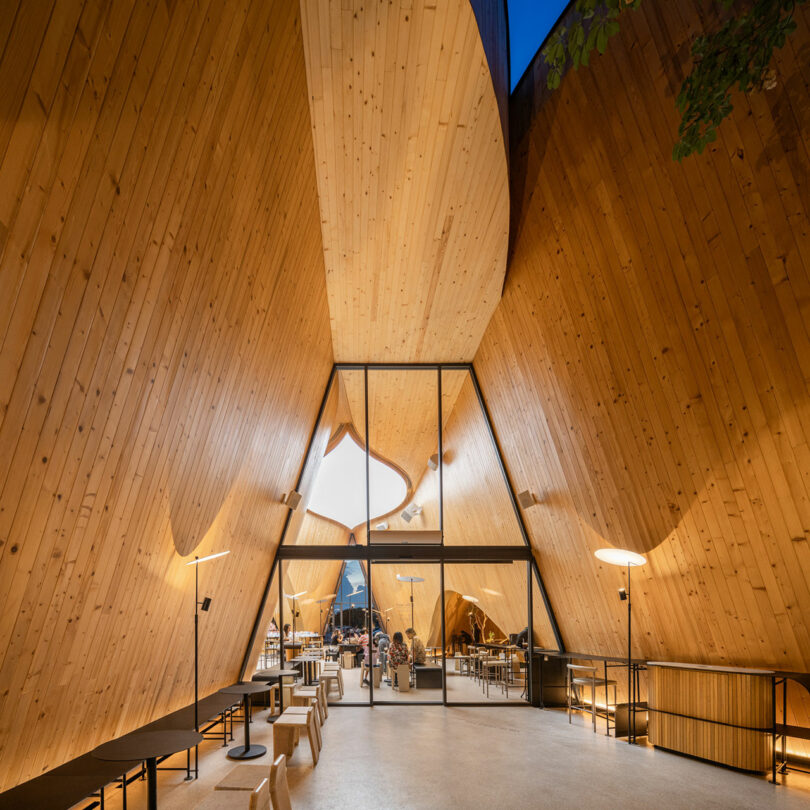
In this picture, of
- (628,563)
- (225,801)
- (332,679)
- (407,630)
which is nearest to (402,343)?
(628,563)

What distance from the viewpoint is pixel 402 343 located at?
10.1 meters

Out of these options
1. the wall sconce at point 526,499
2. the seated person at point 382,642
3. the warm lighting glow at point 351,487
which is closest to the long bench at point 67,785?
the warm lighting glow at point 351,487

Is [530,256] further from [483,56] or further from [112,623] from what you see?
[112,623]

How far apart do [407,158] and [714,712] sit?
651 cm

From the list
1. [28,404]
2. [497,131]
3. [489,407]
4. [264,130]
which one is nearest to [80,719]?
[28,404]

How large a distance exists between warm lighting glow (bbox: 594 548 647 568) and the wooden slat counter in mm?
1277

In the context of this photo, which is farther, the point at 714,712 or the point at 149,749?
the point at 714,712

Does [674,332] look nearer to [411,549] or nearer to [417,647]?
[411,549]

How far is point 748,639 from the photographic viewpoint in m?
6.45

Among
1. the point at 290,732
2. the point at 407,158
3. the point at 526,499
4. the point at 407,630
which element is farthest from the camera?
the point at 407,630

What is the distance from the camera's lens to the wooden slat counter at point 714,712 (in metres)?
6.24

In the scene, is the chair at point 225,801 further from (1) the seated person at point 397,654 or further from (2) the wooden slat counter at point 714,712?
(1) the seated person at point 397,654

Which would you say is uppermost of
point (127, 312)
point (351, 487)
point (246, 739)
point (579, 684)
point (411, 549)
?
point (351, 487)

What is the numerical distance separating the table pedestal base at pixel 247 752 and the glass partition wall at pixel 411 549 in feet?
9.49
